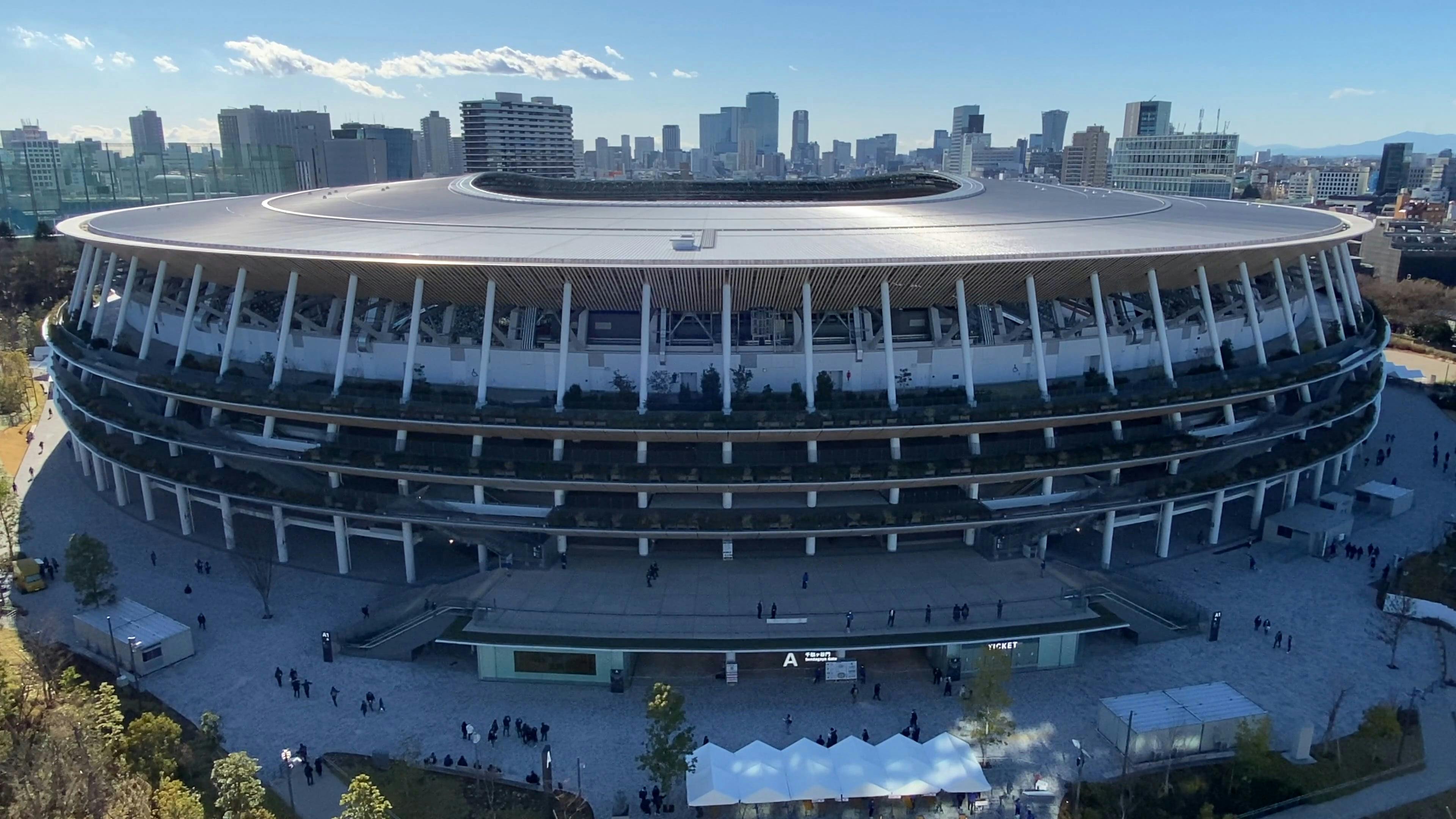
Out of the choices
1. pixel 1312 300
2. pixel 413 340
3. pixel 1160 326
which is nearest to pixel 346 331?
pixel 413 340

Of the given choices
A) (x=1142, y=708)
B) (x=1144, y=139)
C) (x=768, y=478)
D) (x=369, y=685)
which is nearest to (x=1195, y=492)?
(x=1142, y=708)

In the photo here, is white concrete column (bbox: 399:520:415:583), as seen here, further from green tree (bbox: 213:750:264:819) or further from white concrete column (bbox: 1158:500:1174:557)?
white concrete column (bbox: 1158:500:1174:557)

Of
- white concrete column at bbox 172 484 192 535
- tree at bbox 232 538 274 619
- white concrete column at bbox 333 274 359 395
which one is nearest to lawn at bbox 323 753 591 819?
tree at bbox 232 538 274 619

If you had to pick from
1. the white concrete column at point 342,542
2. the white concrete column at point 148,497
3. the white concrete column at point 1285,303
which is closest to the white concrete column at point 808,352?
the white concrete column at point 342,542

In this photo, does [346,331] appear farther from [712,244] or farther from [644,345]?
[712,244]

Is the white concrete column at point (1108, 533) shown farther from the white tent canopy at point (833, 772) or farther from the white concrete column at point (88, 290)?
the white concrete column at point (88, 290)

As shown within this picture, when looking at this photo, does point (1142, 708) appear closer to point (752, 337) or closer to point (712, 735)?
point (712, 735)
